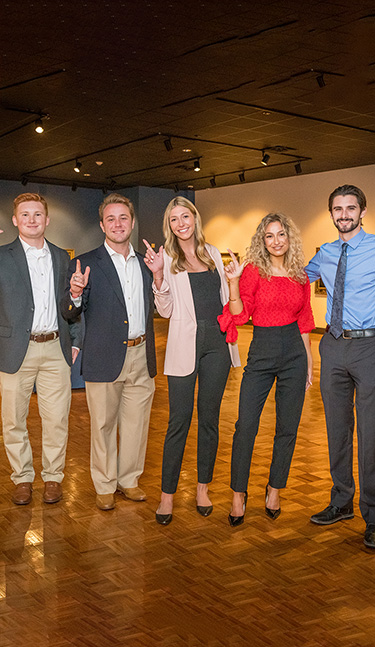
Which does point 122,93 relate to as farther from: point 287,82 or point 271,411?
point 271,411

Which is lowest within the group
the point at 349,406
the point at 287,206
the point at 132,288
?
the point at 349,406

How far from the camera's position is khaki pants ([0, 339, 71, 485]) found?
3939 mm

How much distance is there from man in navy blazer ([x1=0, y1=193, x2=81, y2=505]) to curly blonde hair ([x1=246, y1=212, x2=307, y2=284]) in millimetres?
1202

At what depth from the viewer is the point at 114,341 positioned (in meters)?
3.79

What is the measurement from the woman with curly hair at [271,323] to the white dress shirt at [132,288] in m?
0.59

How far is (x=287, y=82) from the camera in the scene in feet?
26.5

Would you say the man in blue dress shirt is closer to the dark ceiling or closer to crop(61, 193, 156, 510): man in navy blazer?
crop(61, 193, 156, 510): man in navy blazer

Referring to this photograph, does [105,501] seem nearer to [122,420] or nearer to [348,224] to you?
[122,420]

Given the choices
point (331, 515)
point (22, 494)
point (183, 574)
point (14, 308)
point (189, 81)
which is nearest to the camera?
point (183, 574)

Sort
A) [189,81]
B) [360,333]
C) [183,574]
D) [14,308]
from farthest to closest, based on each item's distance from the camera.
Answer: [189,81] → [14,308] → [360,333] → [183,574]

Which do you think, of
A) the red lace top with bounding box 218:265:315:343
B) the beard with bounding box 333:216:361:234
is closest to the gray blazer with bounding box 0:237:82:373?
the red lace top with bounding box 218:265:315:343

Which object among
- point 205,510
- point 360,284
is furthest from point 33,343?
point 360,284

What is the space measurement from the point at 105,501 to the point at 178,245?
1.54 metres

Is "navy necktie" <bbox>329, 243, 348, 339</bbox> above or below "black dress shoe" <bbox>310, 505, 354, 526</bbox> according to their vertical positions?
above
